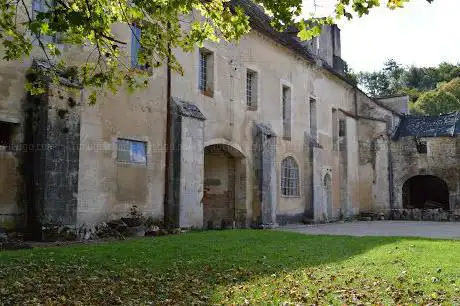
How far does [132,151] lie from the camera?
13.7 m

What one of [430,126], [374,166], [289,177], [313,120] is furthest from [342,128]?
[289,177]

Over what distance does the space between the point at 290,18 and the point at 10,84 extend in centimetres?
756

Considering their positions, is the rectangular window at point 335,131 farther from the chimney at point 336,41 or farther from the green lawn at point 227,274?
the green lawn at point 227,274

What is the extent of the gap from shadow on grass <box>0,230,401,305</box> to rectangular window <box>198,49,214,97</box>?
6.88 m

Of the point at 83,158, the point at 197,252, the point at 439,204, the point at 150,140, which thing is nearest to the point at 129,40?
the point at 150,140

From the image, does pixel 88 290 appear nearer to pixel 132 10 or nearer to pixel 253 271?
pixel 253 271

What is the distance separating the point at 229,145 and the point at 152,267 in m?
10.0

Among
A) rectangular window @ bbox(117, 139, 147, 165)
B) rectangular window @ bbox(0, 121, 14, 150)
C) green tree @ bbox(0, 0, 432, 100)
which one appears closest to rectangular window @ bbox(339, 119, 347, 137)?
rectangular window @ bbox(117, 139, 147, 165)

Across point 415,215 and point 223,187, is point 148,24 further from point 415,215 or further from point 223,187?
point 415,215

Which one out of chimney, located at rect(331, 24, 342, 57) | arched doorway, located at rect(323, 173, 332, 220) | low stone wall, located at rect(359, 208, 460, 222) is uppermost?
chimney, located at rect(331, 24, 342, 57)

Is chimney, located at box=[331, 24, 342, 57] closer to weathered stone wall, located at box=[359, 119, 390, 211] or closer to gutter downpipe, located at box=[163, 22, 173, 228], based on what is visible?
weathered stone wall, located at box=[359, 119, 390, 211]

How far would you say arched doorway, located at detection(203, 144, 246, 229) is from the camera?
18.6 meters

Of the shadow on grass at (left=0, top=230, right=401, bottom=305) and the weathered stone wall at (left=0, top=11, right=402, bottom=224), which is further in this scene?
the weathered stone wall at (left=0, top=11, right=402, bottom=224)

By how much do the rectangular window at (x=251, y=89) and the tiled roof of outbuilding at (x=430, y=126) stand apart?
43.3ft
